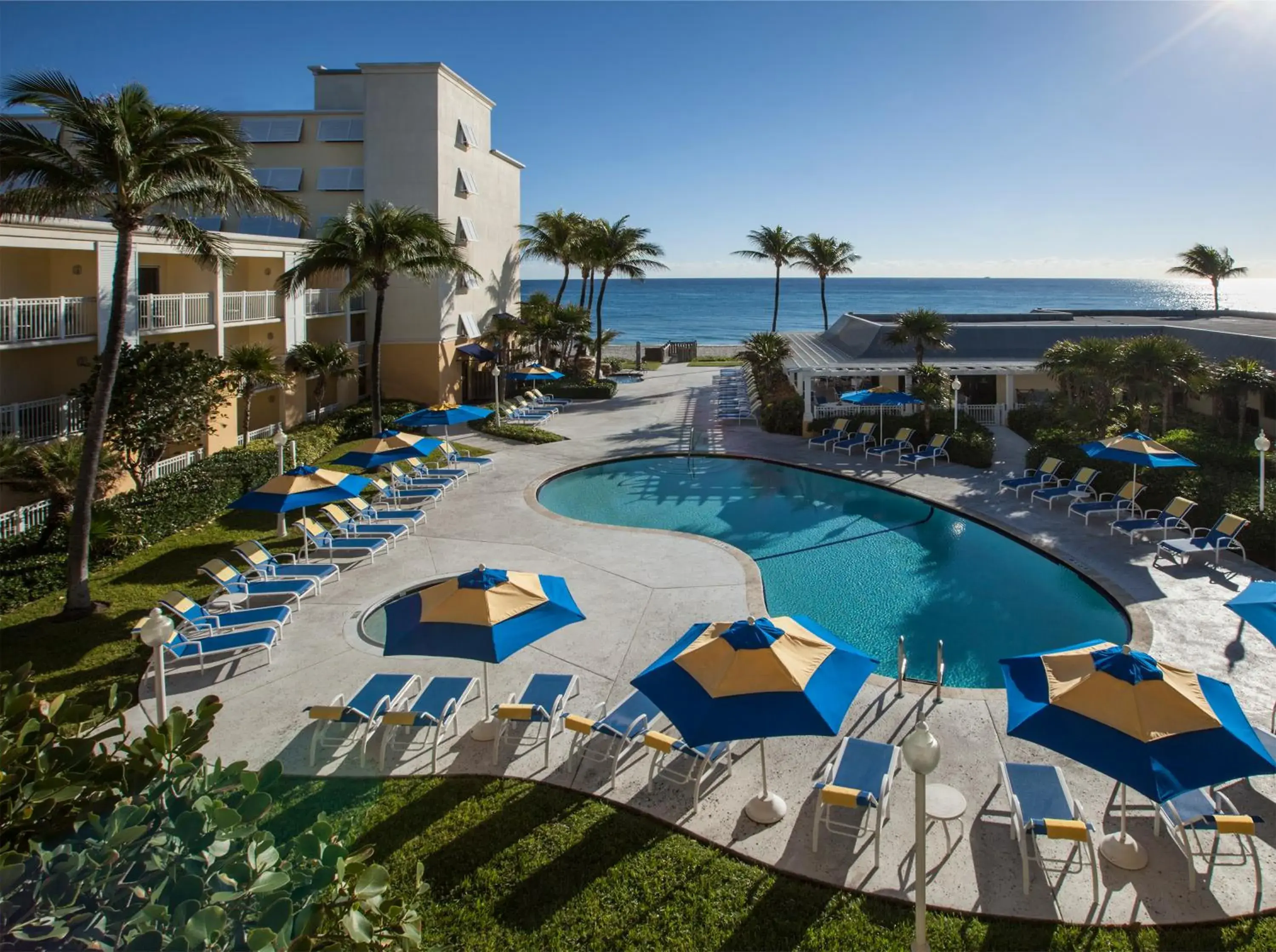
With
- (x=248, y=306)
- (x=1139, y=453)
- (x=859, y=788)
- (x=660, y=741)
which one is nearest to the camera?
(x=859, y=788)

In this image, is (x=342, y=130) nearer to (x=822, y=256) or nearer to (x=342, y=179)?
(x=342, y=179)

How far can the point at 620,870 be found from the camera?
7734 mm

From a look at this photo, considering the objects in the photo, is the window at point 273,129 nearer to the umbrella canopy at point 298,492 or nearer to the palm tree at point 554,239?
the palm tree at point 554,239

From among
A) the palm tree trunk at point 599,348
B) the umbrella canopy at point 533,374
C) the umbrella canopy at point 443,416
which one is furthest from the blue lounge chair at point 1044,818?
the palm tree trunk at point 599,348

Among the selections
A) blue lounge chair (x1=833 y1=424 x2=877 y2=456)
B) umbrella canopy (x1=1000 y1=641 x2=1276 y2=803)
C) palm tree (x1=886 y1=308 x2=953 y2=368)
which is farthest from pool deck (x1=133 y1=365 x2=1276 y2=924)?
palm tree (x1=886 y1=308 x2=953 y2=368)

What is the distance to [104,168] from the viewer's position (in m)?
12.6

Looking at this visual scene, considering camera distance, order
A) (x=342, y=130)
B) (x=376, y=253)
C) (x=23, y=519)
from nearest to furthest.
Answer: (x=23, y=519), (x=376, y=253), (x=342, y=130)

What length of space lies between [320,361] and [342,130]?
13.0 meters

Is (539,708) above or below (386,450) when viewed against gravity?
below

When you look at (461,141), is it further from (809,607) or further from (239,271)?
(809,607)

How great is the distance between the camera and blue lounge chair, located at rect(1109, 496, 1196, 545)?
1734cm

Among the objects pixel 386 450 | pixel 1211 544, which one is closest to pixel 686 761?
pixel 1211 544

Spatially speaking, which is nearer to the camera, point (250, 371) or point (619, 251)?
point (250, 371)

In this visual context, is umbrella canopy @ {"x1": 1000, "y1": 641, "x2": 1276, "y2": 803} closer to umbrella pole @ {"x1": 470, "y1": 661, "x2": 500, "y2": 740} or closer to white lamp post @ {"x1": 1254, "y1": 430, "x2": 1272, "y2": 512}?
umbrella pole @ {"x1": 470, "y1": 661, "x2": 500, "y2": 740}
